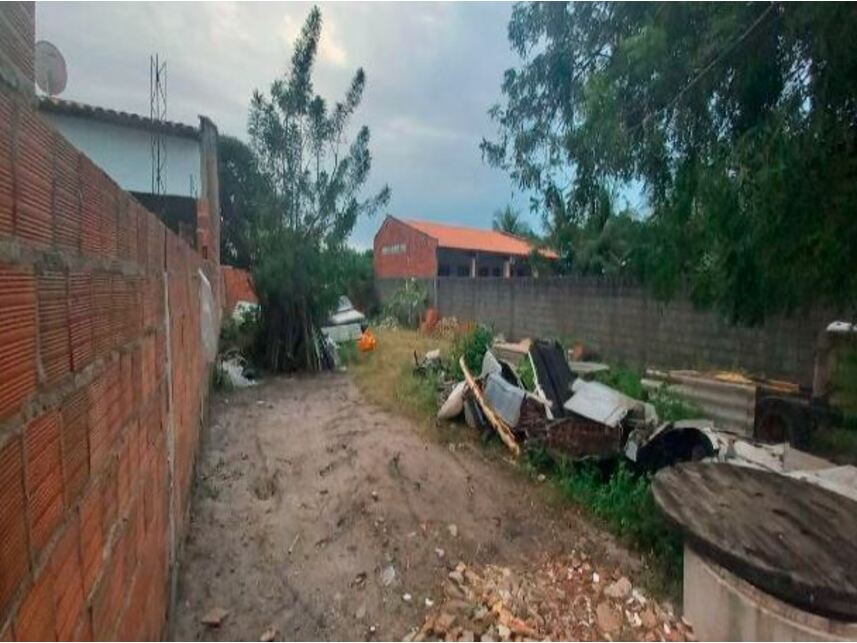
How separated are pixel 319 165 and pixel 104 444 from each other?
9347 mm

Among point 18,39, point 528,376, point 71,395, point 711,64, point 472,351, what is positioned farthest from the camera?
point 472,351

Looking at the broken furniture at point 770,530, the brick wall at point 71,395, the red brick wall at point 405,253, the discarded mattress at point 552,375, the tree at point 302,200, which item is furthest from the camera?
the red brick wall at point 405,253

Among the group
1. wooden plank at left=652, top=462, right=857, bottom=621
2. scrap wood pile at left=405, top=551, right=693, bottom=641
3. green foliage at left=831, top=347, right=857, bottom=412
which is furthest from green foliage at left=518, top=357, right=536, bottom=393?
green foliage at left=831, top=347, right=857, bottom=412

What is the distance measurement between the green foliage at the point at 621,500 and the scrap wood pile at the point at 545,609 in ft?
1.38

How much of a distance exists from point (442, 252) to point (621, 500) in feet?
60.3

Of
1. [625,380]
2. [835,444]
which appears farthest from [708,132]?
[625,380]

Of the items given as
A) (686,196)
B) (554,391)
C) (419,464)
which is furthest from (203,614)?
(686,196)

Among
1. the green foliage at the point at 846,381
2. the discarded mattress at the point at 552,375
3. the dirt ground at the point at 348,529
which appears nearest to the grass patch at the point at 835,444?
the green foliage at the point at 846,381

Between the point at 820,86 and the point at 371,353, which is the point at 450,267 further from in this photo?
the point at 820,86

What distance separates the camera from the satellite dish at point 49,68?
253 cm

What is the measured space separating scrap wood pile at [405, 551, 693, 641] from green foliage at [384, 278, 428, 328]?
13.5m

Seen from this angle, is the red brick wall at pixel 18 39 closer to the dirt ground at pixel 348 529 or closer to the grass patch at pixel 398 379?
the dirt ground at pixel 348 529

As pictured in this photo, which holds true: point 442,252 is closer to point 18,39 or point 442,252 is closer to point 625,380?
point 625,380

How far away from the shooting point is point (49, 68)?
100 inches
